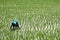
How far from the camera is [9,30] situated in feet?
37.9

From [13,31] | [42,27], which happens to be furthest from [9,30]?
[42,27]

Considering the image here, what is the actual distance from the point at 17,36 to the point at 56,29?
2694 millimetres

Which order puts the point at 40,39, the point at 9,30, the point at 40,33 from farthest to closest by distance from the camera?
1. the point at 9,30
2. the point at 40,33
3. the point at 40,39

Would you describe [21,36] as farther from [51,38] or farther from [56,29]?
[56,29]

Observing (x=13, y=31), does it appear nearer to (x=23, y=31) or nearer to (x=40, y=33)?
(x=23, y=31)

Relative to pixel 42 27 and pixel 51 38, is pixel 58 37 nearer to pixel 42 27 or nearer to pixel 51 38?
pixel 51 38

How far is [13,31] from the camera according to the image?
11266 millimetres

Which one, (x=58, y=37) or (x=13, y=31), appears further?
(x=13, y=31)

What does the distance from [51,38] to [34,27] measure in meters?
2.58

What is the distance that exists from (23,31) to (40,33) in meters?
1.04

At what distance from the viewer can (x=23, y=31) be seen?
11242mm

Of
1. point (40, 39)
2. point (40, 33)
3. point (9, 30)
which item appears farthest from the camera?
point (9, 30)

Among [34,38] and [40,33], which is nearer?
[34,38]

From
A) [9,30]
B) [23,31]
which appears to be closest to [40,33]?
[23,31]
